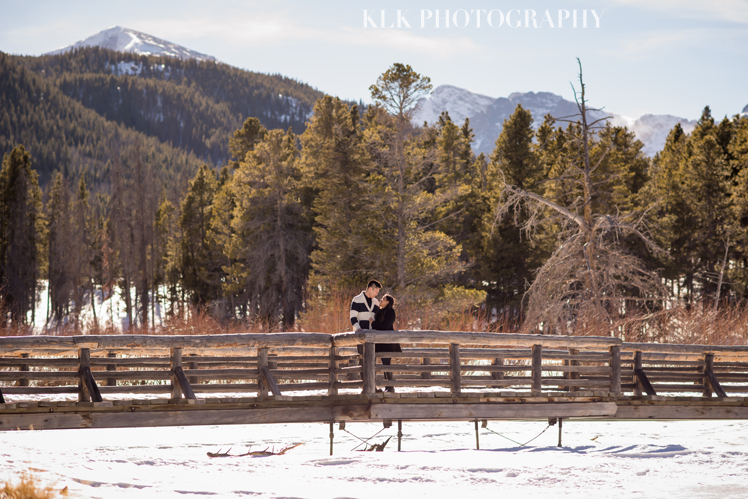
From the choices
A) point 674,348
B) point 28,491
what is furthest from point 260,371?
point 674,348

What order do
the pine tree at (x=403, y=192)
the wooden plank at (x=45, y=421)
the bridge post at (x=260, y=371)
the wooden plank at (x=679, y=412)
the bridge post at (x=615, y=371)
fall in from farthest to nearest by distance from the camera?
the pine tree at (x=403, y=192), the wooden plank at (x=679, y=412), the bridge post at (x=615, y=371), the bridge post at (x=260, y=371), the wooden plank at (x=45, y=421)

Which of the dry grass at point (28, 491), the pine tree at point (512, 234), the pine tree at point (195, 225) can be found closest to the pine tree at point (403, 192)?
the pine tree at point (512, 234)

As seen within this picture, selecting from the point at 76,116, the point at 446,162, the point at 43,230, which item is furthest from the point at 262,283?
the point at 76,116

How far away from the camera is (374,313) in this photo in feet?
36.8

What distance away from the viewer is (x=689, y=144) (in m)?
42.1

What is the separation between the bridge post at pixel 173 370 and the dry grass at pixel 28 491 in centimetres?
398

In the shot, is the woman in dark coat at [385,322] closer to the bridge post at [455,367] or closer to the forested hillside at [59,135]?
the bridge post at [455,367]

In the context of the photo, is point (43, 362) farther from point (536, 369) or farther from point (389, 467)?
point (536, 369)

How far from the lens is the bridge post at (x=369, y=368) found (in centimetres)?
1015

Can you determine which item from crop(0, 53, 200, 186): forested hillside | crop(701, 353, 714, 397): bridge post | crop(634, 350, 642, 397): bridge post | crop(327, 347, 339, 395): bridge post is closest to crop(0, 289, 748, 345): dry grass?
crop(701, 353, 714, 397): bridge post

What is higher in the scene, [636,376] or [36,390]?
[36,390]

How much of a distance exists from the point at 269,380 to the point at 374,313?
2124mm

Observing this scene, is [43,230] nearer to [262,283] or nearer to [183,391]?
[262,283]

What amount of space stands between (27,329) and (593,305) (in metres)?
23.4
